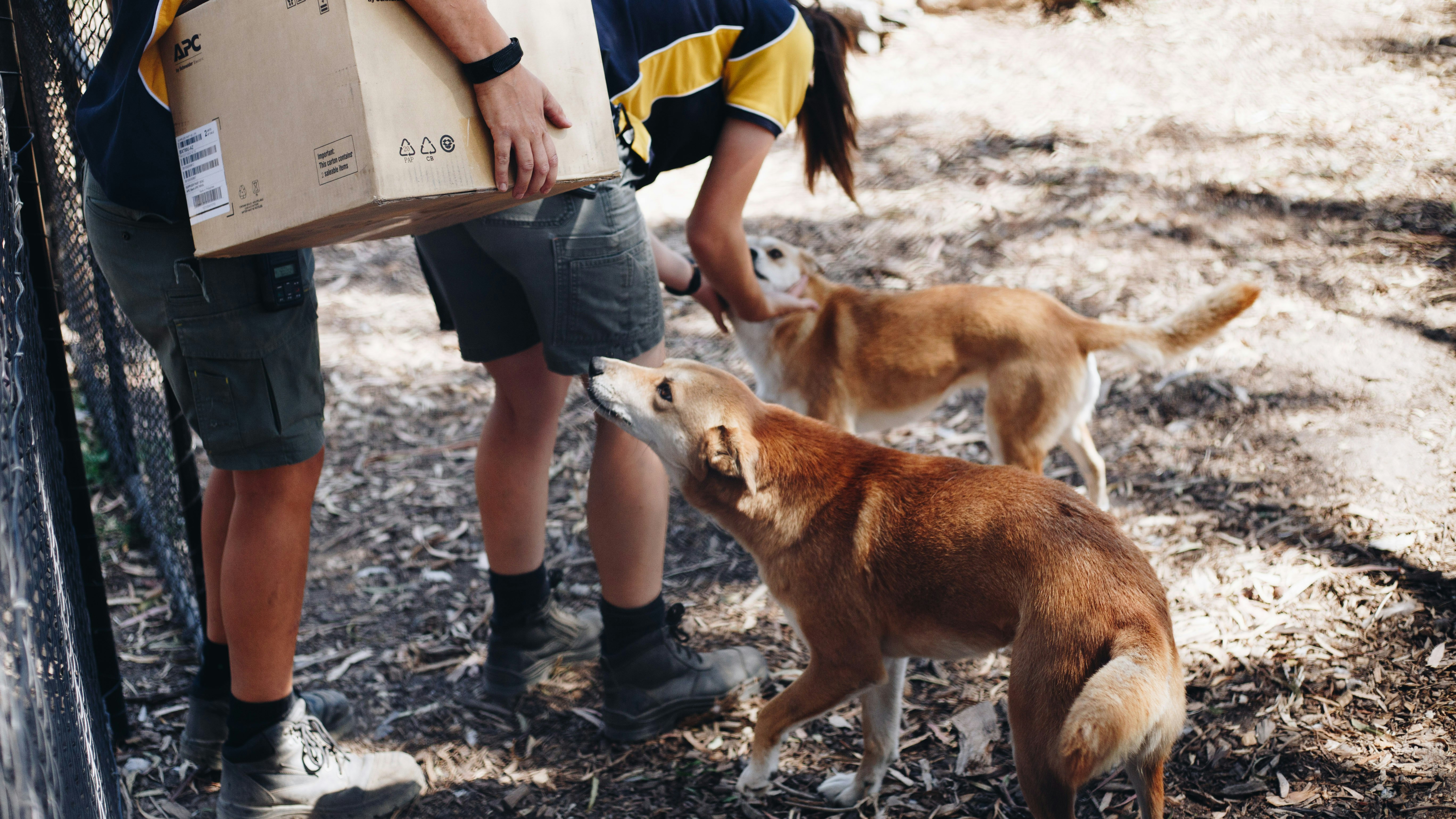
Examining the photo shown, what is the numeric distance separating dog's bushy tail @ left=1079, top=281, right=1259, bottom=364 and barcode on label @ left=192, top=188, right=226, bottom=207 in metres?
3.05

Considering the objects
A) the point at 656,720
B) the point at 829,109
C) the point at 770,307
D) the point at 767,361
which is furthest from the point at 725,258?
the point at 767,361

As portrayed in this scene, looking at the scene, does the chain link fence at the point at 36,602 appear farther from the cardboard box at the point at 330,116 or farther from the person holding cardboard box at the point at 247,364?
the cardboard box at the point at 330,116

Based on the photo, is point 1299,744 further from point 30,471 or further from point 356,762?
point 30,471

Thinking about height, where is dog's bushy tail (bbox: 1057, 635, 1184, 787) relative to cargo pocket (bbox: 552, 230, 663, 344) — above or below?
below

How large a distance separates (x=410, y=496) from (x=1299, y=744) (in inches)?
144

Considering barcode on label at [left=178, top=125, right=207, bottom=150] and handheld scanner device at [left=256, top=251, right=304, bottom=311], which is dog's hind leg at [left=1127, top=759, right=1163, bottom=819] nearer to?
handheld scanner device at [left=256, top=251, right=304, bottom=311]

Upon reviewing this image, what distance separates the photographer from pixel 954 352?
3.89 m

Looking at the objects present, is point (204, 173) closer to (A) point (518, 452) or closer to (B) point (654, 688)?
(A) point (518, 452)

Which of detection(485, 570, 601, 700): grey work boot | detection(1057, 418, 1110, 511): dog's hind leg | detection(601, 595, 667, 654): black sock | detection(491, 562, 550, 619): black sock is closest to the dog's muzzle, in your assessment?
detection(601, 595, 667, 654): black sock

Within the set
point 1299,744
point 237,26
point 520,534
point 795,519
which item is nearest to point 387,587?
point 520,534

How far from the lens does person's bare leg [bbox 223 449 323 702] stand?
227cm

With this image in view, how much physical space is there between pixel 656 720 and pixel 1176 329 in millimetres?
2408

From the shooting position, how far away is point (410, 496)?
4.51 meters

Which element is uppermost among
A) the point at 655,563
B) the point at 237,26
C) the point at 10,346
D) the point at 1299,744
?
the point at 237,26
